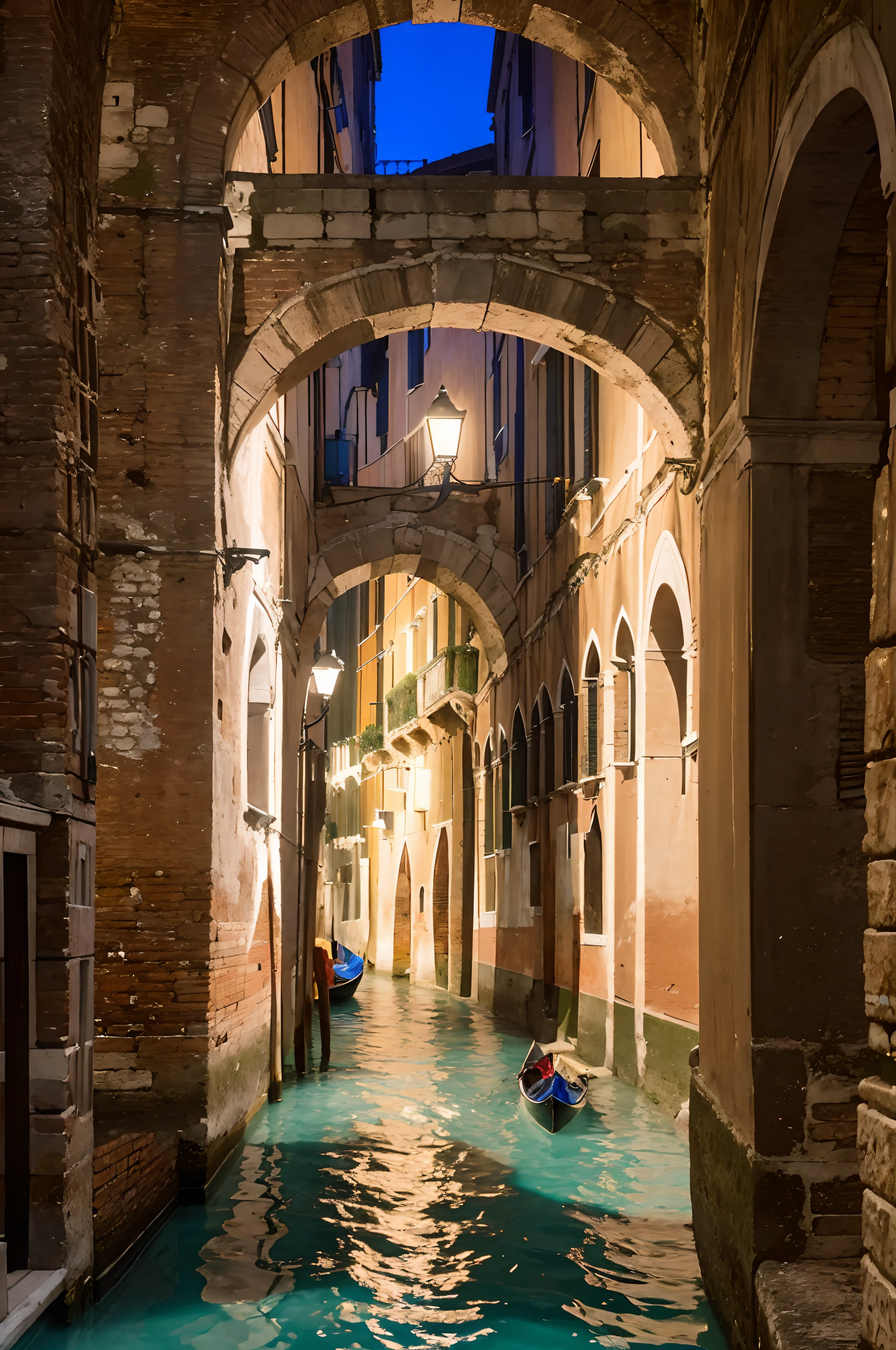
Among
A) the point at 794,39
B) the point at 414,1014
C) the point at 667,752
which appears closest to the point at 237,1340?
the point at 794,39

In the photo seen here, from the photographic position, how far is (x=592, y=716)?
13.2m

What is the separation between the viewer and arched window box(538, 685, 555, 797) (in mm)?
15734

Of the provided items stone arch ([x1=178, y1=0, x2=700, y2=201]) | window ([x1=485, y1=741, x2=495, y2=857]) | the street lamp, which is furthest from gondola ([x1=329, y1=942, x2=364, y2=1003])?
stone arch ([x1=178, y1=0, x2=700, y2=201])

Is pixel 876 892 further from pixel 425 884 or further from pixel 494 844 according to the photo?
pixel 425 884

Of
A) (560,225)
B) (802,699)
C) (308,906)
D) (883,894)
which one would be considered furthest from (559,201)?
(308,906)

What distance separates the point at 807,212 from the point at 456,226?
357cm

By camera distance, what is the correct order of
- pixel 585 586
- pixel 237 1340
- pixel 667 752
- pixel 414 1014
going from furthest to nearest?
1. pixel 414 1014
2. pixel 585 586
3. pixel 667 752
4. pixel 237 1340

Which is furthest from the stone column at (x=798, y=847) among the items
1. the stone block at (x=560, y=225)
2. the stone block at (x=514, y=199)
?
the stone block at (x=514, y=199)

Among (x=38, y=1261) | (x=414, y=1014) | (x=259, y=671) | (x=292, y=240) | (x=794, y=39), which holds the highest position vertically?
(x=292, y=240)

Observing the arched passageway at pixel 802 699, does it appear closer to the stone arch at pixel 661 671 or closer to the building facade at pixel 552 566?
the building facade at pixel 552 566

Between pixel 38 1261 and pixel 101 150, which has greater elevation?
pixel 101 150

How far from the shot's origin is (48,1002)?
4.86m

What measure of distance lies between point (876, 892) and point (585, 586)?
10.7m

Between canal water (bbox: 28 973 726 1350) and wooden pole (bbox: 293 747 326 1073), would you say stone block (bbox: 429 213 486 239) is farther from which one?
wooden pole (bbox: 293 747 326 1073)
